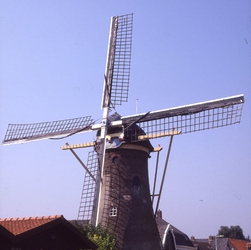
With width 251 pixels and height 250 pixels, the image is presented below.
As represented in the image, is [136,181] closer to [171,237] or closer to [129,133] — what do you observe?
[129,133]

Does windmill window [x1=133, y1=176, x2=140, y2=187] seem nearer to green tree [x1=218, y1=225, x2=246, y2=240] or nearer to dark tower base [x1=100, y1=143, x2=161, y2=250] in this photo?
dark tower base [x1=100, y1=143, x2=161, y2=250]

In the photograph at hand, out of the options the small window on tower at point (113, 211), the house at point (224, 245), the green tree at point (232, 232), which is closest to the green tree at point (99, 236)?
the small window on tower at point (113, 211)

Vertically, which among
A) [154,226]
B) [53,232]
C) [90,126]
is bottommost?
[53,232]

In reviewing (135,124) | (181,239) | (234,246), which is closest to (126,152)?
(135,124)

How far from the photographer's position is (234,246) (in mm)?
44688

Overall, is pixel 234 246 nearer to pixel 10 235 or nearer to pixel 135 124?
pixel 135 124

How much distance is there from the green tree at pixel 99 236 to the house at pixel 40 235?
234 centimetres

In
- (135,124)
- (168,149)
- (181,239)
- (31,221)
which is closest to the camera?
(31,221)

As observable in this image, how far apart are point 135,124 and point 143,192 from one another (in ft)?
11.0

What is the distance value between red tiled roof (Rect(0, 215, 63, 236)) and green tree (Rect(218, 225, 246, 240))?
222ft

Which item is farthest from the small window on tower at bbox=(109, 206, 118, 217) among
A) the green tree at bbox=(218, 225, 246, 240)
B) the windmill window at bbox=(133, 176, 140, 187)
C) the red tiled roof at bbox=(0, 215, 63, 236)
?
the green tree at bbox=(218, 225, 246, 240)

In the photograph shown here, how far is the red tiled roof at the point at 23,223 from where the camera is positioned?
9.04 meters

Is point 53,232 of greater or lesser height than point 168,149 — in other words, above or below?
below

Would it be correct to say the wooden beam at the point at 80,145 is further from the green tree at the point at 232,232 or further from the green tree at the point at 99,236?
the green tree at the point at 232,232
